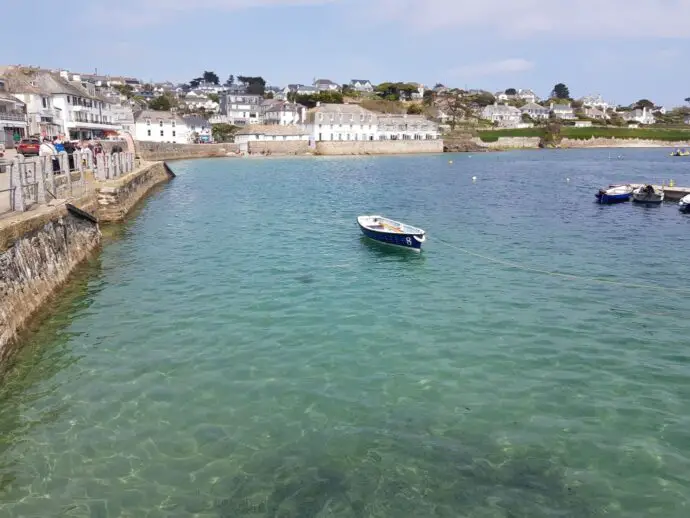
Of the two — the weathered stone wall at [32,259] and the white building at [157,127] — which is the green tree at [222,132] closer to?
the white building at [157,127]

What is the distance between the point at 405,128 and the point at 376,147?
2220cm

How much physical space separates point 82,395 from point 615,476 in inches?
497

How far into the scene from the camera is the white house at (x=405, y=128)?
544ft

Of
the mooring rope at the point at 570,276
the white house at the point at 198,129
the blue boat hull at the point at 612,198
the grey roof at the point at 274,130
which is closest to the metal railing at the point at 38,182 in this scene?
the mooring rope at the point at 570,276

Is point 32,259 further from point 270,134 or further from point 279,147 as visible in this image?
point 270,134

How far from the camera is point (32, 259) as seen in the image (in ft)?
64.0

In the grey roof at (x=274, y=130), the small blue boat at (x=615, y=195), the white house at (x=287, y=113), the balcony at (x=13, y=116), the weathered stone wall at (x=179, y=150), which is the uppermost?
the white house at (x=287, y=113)

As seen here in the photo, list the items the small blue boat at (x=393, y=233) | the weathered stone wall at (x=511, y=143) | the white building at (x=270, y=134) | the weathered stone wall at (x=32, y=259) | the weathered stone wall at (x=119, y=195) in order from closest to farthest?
the weathered stone wall at (x=32, y=259) → the small blue boat at (x=393, y=233) → the weathered stone wall at (x=119, y=195) → the white building at (x=270, y=134) → the weathered stone wall at (x=511, y=143)

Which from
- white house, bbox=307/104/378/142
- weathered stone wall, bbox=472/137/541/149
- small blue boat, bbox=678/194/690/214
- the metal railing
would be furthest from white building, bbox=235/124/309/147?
small blue boat, bbox=678/194/690/214

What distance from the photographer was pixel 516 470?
11.0 m

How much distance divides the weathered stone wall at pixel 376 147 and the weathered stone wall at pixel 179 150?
2479 cm

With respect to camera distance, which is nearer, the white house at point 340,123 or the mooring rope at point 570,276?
the mooring rope at point 570,276

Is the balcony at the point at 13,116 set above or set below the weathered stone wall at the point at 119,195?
above

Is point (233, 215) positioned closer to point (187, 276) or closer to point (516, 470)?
point (187, 276)
